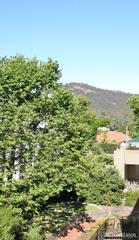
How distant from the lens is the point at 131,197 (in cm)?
3897

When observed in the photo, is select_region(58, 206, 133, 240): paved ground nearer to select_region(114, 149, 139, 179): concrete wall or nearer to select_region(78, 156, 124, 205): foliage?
select_region(78, 156, 124, 205): foliage

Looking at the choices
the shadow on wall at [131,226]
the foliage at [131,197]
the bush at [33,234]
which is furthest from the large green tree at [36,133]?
the foliage at [131,197]

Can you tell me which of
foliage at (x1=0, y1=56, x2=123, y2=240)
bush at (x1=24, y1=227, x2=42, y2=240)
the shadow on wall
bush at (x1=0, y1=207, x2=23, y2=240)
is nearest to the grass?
the shadow on wall

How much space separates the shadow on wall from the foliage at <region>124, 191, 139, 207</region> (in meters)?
3.69

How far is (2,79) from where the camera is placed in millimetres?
29016

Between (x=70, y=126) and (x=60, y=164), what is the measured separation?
108 inches

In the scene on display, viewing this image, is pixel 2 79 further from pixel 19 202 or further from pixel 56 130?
pixel 19 202

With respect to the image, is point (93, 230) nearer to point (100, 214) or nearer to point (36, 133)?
point (100, 214)

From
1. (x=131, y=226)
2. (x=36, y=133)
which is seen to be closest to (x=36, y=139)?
A: (x=36, y=133)

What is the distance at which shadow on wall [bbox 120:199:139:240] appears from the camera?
94.8 ft

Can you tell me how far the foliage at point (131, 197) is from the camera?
126 feet

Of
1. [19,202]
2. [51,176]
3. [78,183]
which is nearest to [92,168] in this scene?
[78,183]

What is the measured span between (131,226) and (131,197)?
7.76m

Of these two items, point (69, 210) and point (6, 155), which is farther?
point (69, 210)
